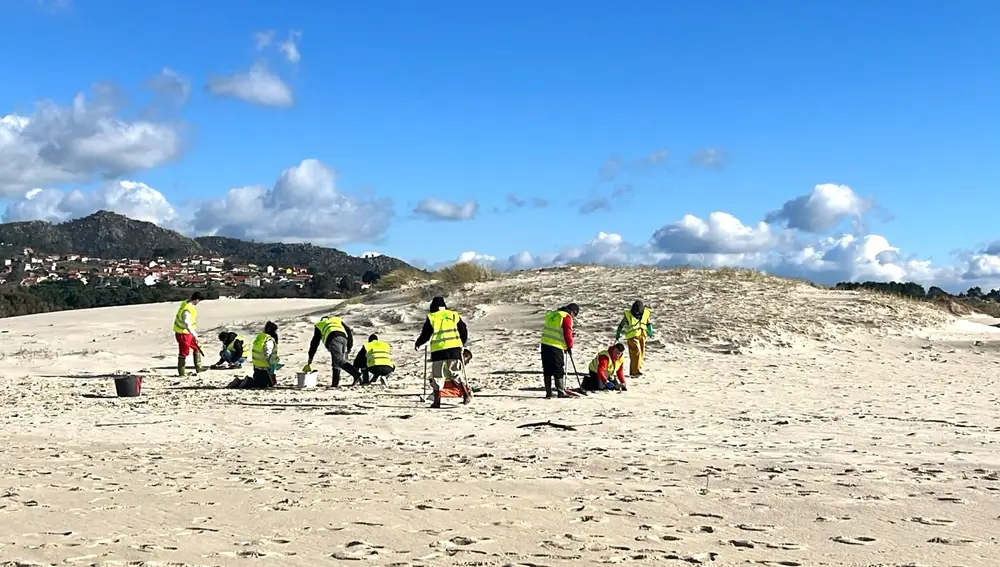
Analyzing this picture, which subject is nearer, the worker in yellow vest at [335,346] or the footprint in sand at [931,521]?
the footprint in sand at [931,521]

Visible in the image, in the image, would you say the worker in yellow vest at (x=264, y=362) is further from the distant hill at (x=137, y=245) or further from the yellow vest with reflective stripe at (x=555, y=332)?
the distant hill at (x=137, y=245)

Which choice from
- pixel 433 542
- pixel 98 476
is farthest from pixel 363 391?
pixel 433 542

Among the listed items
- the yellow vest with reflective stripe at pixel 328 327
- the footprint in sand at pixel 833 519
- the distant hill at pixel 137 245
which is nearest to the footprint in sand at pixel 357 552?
the footprint in sand at pixel 833 519

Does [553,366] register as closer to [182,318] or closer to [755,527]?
[182,318]

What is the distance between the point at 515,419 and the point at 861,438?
427cm

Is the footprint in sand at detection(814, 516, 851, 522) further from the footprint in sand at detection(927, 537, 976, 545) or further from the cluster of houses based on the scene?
the cluster of houses

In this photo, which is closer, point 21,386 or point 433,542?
point 433,542

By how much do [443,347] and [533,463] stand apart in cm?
492

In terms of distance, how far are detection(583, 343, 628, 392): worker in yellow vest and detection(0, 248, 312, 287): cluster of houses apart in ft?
175

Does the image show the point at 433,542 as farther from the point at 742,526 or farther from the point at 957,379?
the point at 957,379

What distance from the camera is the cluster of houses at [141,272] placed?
72.7 metres

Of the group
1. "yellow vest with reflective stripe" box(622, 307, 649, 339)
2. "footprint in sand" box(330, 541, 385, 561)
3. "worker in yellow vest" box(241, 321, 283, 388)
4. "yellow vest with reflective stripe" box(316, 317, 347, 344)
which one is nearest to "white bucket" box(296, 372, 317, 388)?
"worker in yellow vest" box(241, 321, 283, 388)

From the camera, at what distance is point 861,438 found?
10.1m

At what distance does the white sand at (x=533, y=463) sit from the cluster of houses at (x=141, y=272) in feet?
169
